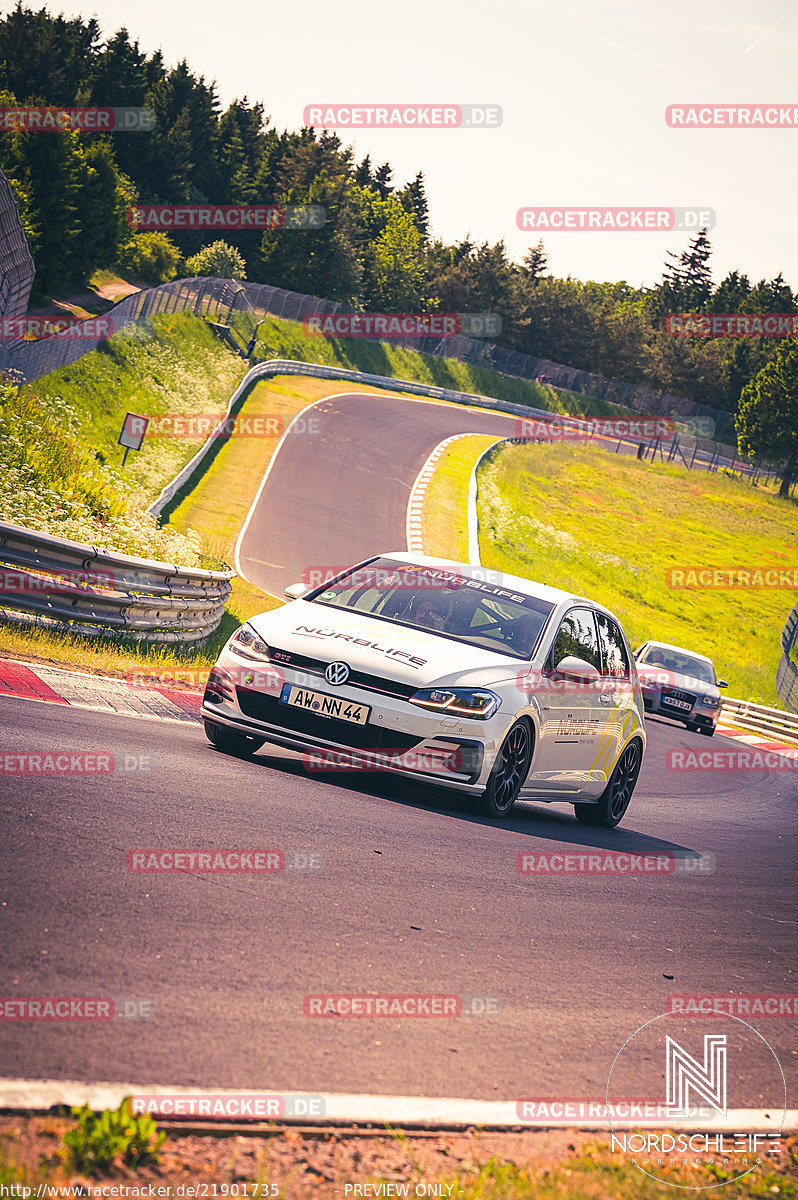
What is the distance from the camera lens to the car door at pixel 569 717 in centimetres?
865

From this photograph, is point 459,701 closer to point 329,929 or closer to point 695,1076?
point 329,929

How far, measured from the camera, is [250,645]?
26.5ft

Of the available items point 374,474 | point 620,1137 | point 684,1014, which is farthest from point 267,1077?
point 374,474

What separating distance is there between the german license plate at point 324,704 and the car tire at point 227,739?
732mm

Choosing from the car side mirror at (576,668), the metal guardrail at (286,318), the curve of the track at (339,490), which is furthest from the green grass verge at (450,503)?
the car side mirror at (576,668)

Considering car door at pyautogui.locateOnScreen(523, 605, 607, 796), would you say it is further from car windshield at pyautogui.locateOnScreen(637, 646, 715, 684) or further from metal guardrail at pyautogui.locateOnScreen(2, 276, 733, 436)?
metal guardrail at pyautogui.locateOnScreen(2, 276, 733, 436)

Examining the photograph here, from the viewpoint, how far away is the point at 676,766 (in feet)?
57.2

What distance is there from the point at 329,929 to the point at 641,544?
44865 mm

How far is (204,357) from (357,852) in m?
39.7

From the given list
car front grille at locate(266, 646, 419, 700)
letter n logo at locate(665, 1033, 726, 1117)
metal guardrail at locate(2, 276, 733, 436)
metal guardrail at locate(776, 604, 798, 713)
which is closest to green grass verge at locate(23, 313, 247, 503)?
metal guardrail at locate(2, 276, 733, 436)

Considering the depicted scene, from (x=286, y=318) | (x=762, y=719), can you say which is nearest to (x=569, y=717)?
(x=762, y=719)

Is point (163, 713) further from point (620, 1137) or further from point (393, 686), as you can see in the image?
point (620, 1137)

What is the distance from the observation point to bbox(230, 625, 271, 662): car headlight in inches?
314

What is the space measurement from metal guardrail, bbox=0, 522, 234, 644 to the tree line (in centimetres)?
4997
